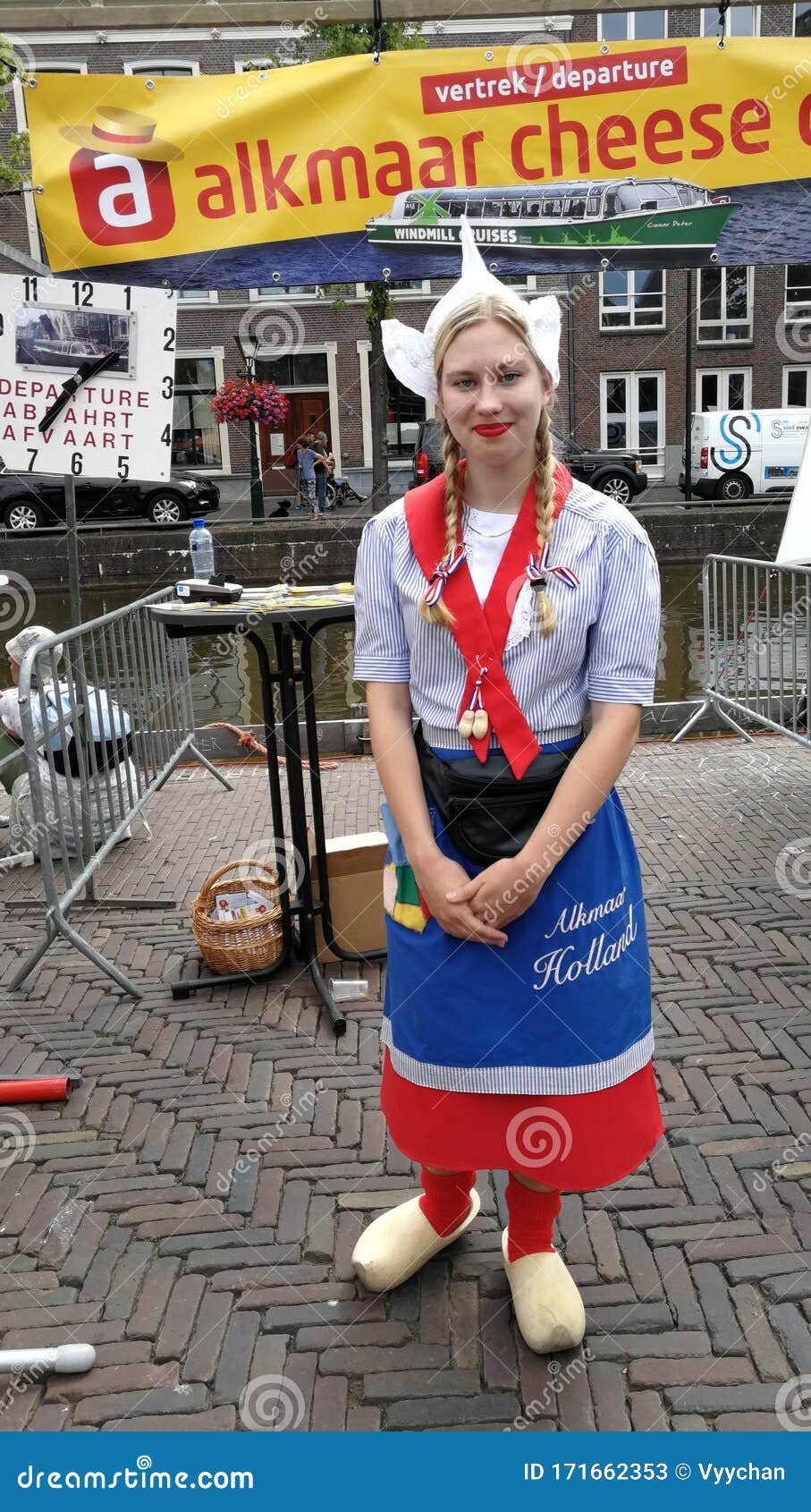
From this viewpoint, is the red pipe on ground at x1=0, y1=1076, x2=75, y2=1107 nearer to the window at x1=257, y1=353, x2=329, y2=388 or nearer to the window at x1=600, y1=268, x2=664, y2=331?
the window at x1=257, y1=353, x2=329, y2=388

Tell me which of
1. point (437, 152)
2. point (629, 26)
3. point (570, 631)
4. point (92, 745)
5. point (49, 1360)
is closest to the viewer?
point (570, 631)

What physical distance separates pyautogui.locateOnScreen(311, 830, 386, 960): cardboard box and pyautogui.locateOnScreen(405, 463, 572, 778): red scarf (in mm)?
2217

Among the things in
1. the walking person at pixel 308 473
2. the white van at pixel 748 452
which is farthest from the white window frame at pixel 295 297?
the white van at pixel 748 452

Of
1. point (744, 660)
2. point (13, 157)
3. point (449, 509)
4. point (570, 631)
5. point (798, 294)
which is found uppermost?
point (13, 157)

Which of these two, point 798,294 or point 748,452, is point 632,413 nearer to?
point 798,294

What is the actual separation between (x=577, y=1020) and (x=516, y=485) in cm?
103

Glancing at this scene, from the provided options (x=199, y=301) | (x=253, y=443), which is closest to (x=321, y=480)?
(x=253, y=443)

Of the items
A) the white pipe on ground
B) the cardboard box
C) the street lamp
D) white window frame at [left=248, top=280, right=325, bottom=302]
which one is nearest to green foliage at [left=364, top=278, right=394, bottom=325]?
the street lamp

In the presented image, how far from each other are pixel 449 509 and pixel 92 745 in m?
3.06

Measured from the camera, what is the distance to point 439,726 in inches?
85.4

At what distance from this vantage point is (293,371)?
3188cm

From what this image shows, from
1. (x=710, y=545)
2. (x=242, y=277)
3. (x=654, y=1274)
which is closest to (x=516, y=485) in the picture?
(x=654, y=1274)

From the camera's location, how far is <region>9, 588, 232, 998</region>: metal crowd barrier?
4152mm

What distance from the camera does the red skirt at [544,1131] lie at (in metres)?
2.20
